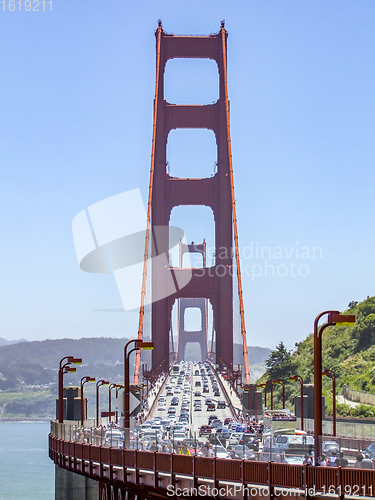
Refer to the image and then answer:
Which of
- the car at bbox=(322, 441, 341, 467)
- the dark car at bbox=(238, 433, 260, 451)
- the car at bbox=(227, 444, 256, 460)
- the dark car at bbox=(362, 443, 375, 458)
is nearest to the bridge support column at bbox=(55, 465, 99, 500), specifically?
the dark car at bbox=(238, 433, 260, 451)

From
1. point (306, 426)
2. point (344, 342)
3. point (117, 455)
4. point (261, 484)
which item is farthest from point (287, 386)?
point (261, 484)

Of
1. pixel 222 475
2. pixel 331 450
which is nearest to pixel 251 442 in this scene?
pixel 222 475

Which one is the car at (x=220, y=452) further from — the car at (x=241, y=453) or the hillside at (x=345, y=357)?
the hillside at (x=345, y=357)

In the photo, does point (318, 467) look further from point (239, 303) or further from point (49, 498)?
point (49, 498)

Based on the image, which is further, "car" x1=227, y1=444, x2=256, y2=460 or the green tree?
the green tree

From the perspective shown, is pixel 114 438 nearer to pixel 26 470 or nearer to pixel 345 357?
pixel 345 357

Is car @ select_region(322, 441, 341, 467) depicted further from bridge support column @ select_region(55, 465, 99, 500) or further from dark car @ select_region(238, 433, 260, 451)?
bridge support column @ select_region(55, 465, 99, 500)
